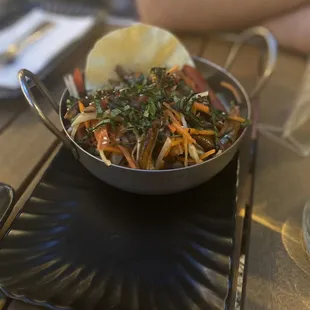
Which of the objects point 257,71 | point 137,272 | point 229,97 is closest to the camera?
point 137,272

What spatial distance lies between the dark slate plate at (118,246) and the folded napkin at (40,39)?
1.00 ft

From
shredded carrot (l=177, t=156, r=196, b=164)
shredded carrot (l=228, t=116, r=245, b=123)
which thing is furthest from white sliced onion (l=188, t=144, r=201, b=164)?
shredded carrot (l=228, t=116, r=245, b=123)

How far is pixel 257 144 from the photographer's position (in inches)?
32.4

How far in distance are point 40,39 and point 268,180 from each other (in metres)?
0.63

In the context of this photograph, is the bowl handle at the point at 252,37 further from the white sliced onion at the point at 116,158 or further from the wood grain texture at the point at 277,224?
the white sliced onion at the point at 116,158

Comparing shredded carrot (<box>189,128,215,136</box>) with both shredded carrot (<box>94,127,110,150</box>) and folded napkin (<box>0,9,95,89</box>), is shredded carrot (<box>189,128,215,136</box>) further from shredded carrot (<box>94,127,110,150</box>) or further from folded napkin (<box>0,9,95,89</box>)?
folded napkin (<box>0,9,95,89</box>)

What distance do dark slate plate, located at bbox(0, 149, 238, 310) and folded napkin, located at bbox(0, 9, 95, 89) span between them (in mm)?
306

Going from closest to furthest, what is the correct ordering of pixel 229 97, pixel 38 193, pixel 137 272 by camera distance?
pixel 137 272 < pixel 38 193 < pixel 229 97

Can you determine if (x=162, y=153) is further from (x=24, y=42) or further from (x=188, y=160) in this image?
(x=24, y=42)

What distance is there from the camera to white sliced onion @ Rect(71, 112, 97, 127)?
0.65m

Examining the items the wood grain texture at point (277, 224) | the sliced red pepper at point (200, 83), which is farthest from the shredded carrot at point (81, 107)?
the wood grain texture at point (277, 224)

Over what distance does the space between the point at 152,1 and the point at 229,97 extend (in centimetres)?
45

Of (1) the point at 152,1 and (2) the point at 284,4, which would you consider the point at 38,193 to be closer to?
(1) the point at 152,1

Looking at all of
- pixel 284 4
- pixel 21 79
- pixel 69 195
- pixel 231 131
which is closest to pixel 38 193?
pixel 69 195
